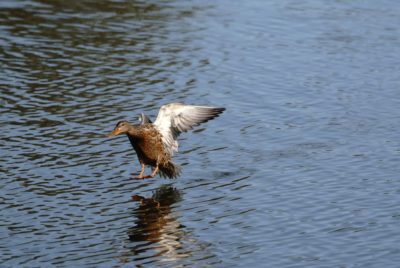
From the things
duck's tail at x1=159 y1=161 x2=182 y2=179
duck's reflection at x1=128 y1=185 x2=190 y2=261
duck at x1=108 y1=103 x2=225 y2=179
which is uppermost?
duck at x1=108 y1=103 x2=225 y2=179

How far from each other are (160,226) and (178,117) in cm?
177

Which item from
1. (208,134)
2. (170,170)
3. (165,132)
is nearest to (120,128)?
(165,132)

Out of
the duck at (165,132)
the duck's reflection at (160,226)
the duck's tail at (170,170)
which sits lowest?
the duck's reflection at (160,226)

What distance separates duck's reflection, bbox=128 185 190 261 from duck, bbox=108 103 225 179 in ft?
1.08

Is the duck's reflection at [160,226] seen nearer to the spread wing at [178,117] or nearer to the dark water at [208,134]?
the dark water at [208,134]

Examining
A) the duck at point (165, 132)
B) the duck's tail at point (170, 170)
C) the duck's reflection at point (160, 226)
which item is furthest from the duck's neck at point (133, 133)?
the duck's reflection at point (160, 226)

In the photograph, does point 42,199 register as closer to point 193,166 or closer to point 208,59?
point 193,166

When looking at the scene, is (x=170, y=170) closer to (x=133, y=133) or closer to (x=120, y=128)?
(x=133, y=133)

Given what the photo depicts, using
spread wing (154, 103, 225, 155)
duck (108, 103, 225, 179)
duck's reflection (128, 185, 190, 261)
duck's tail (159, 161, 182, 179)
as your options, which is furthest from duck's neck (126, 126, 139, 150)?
duck's reflection (128, 185, 190, 261)

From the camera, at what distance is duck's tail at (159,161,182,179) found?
A: 1180cm

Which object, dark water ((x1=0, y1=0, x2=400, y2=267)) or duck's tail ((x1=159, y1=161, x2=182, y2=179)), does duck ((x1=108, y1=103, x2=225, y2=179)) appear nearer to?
duck's tail ((x1=159, y1=161, x2=182, y2=179))

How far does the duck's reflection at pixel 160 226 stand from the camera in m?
9.64

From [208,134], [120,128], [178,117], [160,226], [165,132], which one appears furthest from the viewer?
[208,134]

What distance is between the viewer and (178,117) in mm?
11703
